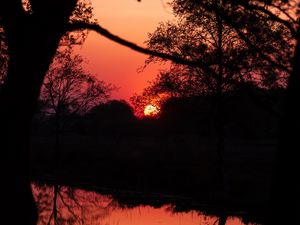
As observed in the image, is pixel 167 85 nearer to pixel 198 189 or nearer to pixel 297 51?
pixel 198 189

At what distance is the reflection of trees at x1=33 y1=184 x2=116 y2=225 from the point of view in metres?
26.4

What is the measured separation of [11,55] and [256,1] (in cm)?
466

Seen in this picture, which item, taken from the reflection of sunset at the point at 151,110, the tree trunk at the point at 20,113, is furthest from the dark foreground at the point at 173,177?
the tree trunk at the point at 20,113

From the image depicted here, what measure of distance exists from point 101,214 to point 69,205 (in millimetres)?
3603

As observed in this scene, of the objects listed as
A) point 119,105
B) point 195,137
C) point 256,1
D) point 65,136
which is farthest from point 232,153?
point 119,105

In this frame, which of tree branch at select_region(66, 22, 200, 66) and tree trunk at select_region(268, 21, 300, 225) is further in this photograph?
tree branch at select_region(66, 22, 200, 66)

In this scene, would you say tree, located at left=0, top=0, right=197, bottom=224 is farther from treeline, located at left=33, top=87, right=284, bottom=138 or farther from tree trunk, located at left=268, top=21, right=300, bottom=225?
treeline, located at left=33, top=87, right=284, bottom=138

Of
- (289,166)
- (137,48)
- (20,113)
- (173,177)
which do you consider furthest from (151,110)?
Answer: (289,166)

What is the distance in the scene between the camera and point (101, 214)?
93.5 ft

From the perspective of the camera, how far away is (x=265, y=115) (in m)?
84.6

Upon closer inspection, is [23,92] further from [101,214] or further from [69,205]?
[69,205]

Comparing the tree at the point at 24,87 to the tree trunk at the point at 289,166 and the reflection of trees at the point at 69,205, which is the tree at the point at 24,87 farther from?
the reflection of trees at the point at 69,205

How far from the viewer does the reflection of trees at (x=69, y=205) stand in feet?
86.6

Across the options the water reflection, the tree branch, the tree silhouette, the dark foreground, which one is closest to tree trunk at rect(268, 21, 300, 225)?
the tree branch
